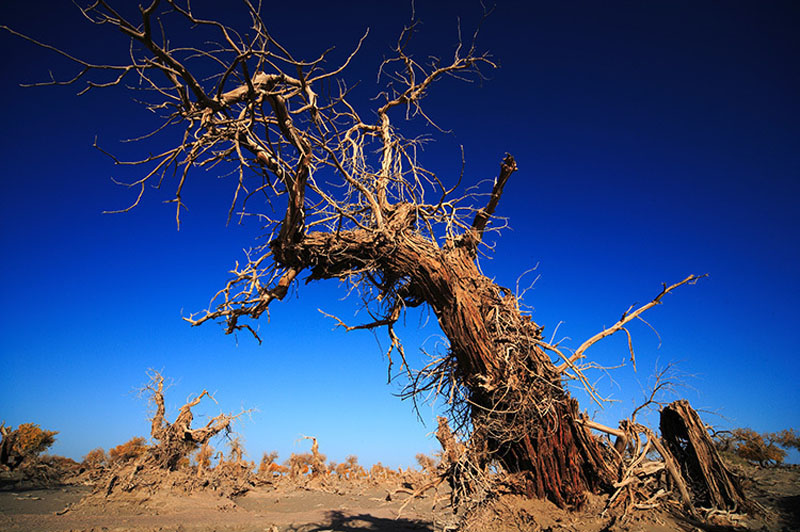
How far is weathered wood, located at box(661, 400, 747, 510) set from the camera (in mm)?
4109

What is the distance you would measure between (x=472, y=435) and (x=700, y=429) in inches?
101

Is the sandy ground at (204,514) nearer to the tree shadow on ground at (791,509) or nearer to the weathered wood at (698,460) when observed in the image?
the weathered wood at (698,460)

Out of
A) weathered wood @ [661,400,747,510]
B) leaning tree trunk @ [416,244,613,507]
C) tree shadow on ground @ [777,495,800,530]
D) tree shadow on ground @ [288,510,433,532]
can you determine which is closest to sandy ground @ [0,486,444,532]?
tree shadow on ground @ [288,510,433,532]

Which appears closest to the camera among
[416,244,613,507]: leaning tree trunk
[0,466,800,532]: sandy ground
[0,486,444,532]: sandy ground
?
[0,466,800,532]: sandy ground

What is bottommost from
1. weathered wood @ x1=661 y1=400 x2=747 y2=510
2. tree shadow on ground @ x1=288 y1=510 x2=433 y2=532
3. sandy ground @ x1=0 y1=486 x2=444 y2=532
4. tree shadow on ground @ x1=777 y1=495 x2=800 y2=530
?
sandy ground @ x1=0 y1=486 x2=444 y2=532

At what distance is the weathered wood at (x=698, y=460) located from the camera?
13.5 ft

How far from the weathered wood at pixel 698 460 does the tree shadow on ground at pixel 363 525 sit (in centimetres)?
551

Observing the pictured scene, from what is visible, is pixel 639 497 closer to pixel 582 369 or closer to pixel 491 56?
pixel 582 369

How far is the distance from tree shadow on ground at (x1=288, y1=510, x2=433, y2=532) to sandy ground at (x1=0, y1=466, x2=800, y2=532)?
0.8 inches

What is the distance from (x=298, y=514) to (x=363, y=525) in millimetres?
2861

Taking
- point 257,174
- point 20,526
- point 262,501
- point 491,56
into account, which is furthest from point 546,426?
point 262,501

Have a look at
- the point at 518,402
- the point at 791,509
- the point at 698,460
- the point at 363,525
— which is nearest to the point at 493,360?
the point at 518,402

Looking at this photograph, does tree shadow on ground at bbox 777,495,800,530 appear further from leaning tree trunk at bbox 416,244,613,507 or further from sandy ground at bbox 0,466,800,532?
leaning tree trunk at bbox 416,244,613,507

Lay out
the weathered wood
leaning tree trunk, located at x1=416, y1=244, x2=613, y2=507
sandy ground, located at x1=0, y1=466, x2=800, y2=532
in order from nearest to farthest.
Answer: sandy ground, located at x1=0, y1=466, x2=800, y2=532, the weathered wood, leaning tree trunk, located at x1=416, y1=244, x2=613, y2=507
